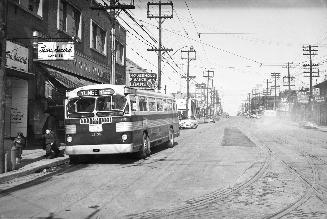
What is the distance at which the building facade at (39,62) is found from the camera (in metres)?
17.6

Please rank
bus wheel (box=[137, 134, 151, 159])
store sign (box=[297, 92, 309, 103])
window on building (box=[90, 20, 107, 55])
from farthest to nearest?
store sign (box=[297, 92, 309, 103]) < window on building (box=[90, 20, 107, 55]) < bus wheel (box=[137, 134, 151, 159])

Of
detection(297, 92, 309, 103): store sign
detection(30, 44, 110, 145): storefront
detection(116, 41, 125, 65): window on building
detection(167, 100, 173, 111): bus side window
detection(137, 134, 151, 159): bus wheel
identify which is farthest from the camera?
detection(297, 92, 309, 103): store sign

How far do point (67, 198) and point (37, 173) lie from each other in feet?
15.4

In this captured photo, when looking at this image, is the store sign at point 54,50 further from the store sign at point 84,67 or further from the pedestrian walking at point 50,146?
the pedestrian walking at point 50,146

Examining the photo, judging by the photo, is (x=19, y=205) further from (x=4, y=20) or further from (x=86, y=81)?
(x=86, y=81)

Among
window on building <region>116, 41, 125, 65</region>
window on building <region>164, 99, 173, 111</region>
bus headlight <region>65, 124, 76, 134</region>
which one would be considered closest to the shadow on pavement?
bus headlight <region>65, 124, 76, 134</region>

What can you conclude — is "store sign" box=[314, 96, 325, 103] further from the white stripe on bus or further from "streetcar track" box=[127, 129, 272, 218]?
"streetcar track" box=[127, 129, 272, 218]

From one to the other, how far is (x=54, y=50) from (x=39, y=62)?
187cm

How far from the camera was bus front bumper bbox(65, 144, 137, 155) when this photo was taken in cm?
1402

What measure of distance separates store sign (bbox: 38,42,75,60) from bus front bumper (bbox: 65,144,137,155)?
18.2ft

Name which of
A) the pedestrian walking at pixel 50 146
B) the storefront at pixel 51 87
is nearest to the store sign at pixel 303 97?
the storefront at pixel 51 87

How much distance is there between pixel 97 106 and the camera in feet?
47.1

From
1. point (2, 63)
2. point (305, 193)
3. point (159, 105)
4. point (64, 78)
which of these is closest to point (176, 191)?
point (305, 193)

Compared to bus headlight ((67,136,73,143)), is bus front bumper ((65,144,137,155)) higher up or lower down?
lower down
